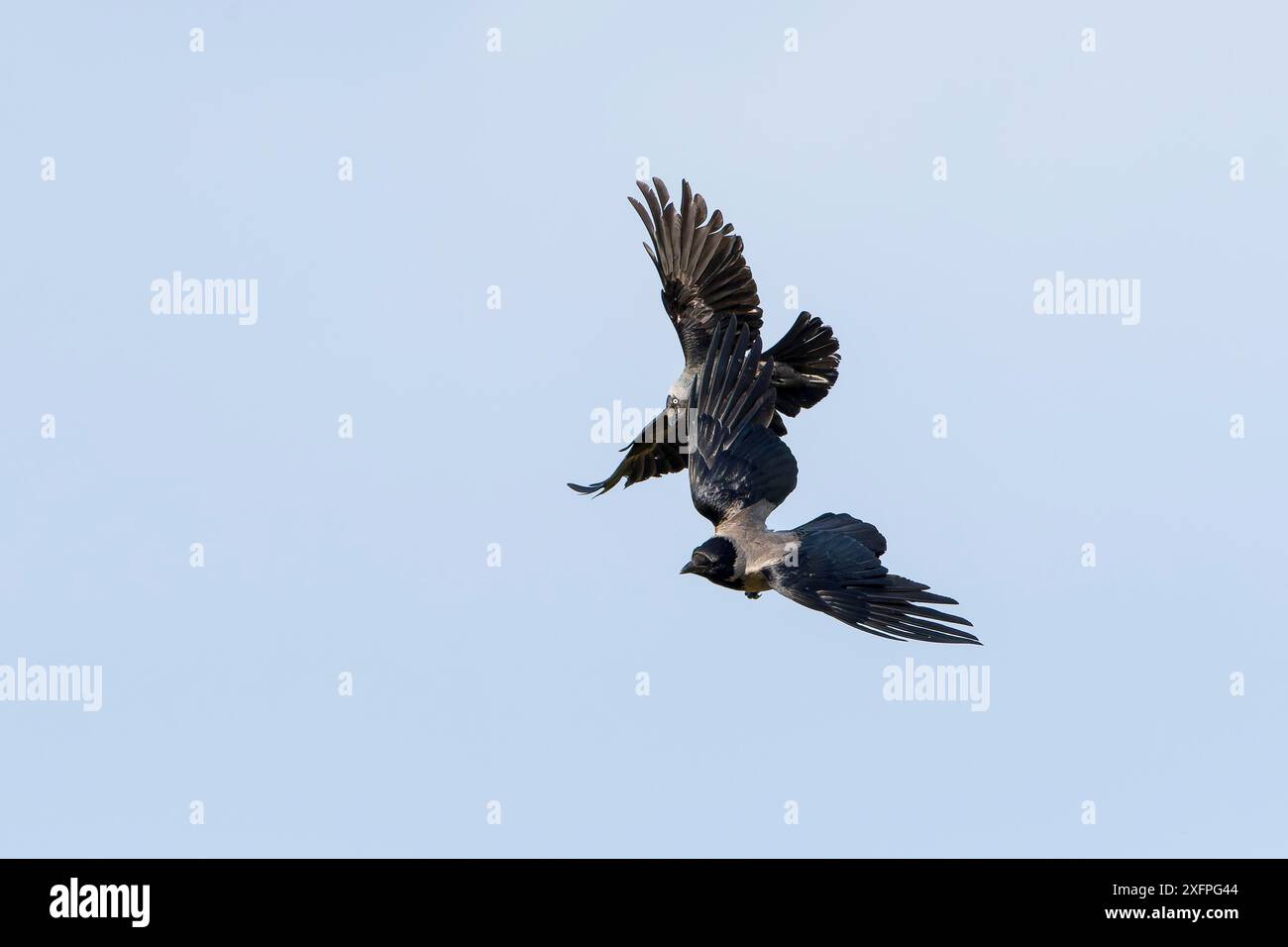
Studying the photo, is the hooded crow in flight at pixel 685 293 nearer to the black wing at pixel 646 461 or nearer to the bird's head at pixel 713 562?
the black wing at pixel 646 461

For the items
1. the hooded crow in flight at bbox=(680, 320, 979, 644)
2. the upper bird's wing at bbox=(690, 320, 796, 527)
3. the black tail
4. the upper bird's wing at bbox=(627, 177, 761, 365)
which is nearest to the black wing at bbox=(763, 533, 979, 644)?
the hooded crow in flight at bbox=(680, 320, 979, 644)

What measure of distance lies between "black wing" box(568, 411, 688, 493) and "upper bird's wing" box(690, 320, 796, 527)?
2890 millimetres

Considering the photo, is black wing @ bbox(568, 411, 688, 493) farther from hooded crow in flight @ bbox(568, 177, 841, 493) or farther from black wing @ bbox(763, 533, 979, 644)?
black wing @ bbox(763, 533, 979, 644)

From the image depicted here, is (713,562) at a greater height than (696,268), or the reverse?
(696,268)

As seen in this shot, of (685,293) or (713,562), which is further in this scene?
(685,293)

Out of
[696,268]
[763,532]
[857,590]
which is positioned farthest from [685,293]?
[857,590]

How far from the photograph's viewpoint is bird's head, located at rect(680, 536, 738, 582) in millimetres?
21781

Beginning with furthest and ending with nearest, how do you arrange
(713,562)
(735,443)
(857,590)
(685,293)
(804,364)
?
(685,293) → (804,364) → (735,443) → (713,562) → (857,590)

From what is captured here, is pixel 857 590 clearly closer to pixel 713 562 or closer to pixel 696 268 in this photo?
pixel 713 562

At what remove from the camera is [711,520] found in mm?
22641

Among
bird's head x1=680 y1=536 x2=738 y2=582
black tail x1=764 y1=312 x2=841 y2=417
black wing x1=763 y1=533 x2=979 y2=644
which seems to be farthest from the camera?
black tail x1=764 y1=312 x2=841 y2=417

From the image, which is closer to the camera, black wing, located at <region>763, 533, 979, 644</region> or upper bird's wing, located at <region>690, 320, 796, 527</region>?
black wing, located at <region>763, 533, 979, 644</region>

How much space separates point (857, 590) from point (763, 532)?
148 cm

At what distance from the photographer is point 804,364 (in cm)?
2522
